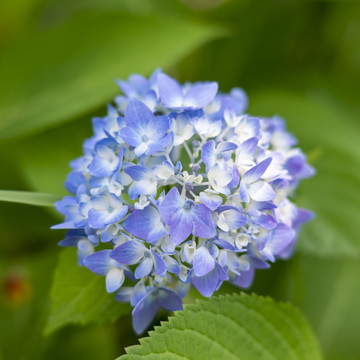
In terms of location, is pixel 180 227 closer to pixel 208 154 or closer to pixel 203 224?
pixel 203 224

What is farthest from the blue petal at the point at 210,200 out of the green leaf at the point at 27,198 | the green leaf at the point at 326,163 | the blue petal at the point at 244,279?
the green leaf at the point at 326,163

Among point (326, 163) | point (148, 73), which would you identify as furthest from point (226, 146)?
point (326, 163)

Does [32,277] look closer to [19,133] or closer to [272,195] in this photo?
[19,133]

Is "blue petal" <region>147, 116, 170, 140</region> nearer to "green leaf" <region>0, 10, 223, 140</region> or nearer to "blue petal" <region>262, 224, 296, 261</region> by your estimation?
"blue petal" <region>262, 224, 296, 261</region>

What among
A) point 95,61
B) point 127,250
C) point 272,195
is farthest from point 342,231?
point 95,61

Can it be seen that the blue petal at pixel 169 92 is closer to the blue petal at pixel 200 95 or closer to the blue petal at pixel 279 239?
the blue petal at pixel 200 95

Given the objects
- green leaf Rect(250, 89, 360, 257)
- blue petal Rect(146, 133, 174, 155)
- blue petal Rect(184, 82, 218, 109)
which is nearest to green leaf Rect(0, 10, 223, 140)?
green leaf Rect(250, 89, 360, 257)
